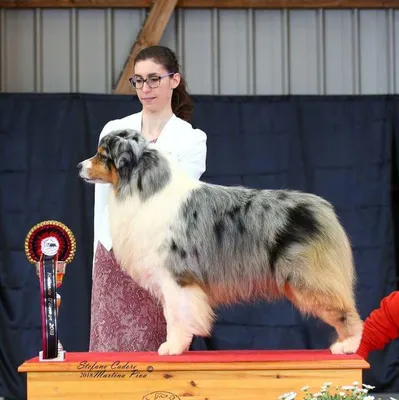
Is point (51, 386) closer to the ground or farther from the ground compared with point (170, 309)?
closer to the ground

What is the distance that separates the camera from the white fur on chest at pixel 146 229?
2.85 meters

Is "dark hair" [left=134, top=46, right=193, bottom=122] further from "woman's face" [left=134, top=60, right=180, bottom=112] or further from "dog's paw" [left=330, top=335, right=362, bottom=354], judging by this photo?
"dog's paw" [left=330, top=335, right=362, bottom=354]

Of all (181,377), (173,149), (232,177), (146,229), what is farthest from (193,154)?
(232,177)

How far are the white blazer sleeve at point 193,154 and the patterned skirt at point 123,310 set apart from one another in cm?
47

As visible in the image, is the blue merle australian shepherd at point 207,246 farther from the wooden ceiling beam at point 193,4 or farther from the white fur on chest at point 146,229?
the wooden ceiling beam at point 193,4

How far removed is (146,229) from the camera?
9.38 feet

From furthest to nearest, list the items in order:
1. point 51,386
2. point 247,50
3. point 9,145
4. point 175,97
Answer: point 247,50 < point 9,145 < point 175,97 < point 51,386

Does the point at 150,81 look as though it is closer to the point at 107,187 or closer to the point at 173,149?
the point at 173,149

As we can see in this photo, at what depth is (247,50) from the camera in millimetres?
6762

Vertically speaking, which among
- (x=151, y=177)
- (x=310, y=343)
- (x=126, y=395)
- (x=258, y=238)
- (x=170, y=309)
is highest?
(x=151, y=177)

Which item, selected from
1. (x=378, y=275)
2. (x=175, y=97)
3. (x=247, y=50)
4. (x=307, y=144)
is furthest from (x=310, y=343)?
(x=175, y=97)

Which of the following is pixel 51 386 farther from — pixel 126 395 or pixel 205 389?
pixel 205 389

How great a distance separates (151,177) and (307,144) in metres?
3.46

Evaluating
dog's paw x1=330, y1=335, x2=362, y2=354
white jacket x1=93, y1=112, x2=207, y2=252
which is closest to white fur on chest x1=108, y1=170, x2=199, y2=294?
white jacket x1=93, y1=112, x2=207, y2=252
